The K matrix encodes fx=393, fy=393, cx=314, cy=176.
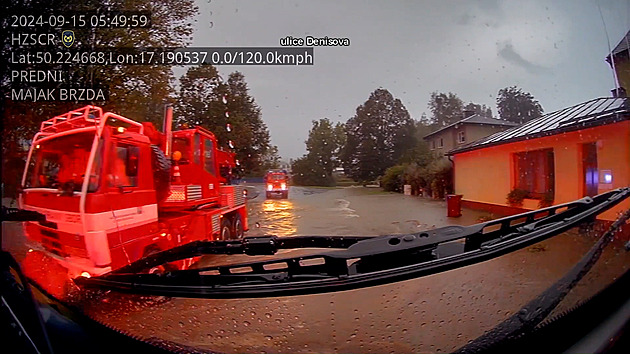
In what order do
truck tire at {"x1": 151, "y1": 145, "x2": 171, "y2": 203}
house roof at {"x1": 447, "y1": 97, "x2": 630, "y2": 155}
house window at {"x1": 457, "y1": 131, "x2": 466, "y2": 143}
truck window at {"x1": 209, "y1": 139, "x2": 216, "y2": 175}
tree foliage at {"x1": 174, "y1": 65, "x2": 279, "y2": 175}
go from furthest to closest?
house window at {"x1": 457, "y1": 131, "x2": 466, "y2": 143} → house roof at {"x1": 447, "y1": 97, "x2": 630, "y2": 155} → truck window at {"x1": 209, "y1": 139, "x2": 216, "y2": 175} → truck tire at {"x1": 151, "y1": 145, "x2": 171, "y2": 203} → tree foliage at {"x1": 174, "y1": 65, "x2": 279, "y2": 175}

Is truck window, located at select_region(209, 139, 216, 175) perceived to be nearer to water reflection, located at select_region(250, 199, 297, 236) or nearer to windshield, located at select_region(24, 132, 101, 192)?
water reflection, located at select_region(250, 199, 297, 236)

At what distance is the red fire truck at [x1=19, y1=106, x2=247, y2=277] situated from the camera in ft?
5.80

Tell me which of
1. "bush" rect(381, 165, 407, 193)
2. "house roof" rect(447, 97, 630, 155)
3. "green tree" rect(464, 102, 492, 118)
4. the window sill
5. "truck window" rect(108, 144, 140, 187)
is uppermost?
"green tree" rect(464, 102, 492, 118)

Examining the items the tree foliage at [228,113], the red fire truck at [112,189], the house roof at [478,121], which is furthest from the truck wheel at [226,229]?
the house roof at [478,121]

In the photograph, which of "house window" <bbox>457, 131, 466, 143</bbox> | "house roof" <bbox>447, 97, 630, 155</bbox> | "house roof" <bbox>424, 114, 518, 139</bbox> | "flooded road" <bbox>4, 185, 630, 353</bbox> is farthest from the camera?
"house window" <bbox>457, 131, 466, 143</bbox>

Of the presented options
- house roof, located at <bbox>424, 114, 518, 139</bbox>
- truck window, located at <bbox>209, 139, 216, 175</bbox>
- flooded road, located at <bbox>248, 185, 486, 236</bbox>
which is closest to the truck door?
truck window, located at <bbox>209, 139, 216, 175</bbox>

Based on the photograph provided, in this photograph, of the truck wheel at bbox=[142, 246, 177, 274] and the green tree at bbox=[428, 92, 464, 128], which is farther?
the green tree at bbox=[428, 92, 464, 128]

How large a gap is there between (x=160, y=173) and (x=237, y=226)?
626 millimetres

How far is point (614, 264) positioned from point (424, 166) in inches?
50.4

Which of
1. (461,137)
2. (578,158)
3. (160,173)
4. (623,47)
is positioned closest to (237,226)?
(160,173)

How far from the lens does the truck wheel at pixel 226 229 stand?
2652 mm

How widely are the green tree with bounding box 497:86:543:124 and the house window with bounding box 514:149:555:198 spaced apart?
25 cm

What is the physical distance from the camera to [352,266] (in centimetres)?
181

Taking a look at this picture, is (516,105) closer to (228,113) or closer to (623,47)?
(623,47)
